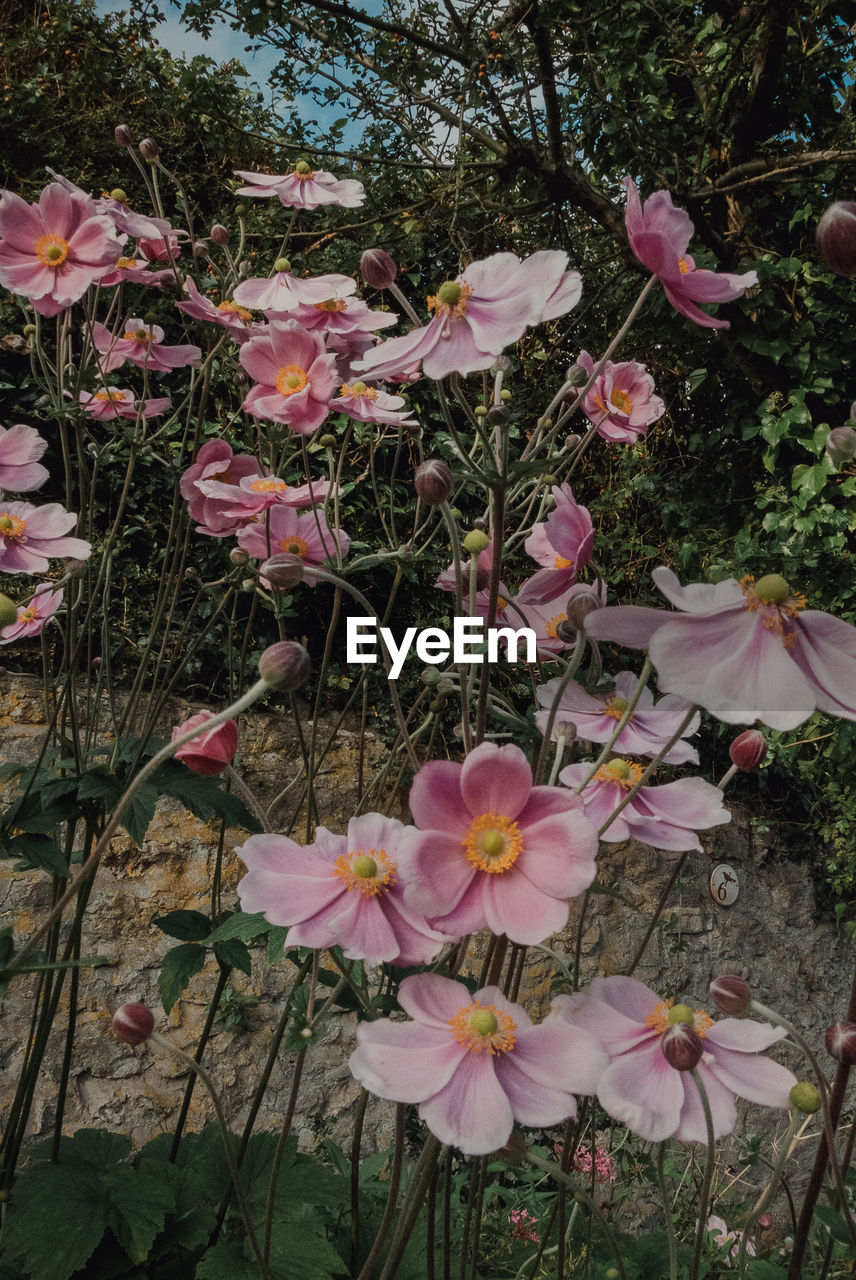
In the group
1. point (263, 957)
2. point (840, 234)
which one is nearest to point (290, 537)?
point (840, 234)

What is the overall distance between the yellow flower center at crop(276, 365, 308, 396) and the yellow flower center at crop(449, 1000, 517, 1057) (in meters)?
0.81

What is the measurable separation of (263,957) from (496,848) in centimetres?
222

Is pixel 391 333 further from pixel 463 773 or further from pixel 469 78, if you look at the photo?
pixel 463 773

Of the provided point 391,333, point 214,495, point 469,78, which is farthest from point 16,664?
point 469,78

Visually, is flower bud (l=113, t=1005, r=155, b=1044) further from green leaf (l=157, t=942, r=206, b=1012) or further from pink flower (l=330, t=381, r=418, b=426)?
pink flower (l=330, t=381, r=418, b=426)

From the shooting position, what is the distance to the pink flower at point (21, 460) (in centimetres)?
121

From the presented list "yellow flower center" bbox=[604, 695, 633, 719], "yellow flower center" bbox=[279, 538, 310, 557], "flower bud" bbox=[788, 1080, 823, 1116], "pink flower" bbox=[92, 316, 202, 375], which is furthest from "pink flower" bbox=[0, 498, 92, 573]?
"flower bud" bbox=[788, 1080, 823, 1116]

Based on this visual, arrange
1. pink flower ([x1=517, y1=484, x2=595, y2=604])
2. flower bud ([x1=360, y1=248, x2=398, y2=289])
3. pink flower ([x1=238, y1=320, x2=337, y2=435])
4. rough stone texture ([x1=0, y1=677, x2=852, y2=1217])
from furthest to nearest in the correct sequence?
rough stone texture ([x1=0, y1=677, x2=852, y2=1217]) < pink flower ([x1=238, y1=320, x2=337, y2=435]) < flower bud ([x1=360, y1=248, x2=398, y2=289]) < pink flower ([x1=517, y1=484, x2=595, y2=604])

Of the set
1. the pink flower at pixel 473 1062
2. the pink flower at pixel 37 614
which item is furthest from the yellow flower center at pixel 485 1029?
the pink flower at pixel 37 614

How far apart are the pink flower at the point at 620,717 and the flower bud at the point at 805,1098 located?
274 millimetres

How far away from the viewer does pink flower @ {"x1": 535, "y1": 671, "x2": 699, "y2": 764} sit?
81 centimetres

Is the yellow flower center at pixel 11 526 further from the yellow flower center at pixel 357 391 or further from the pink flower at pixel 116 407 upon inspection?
the yellow flower center at pixel 357 391

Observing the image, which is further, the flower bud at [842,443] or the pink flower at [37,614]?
the pink flower at [37,614]

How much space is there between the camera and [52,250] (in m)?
1.23
